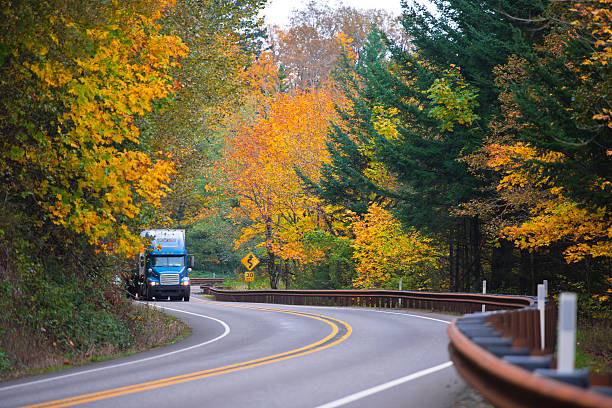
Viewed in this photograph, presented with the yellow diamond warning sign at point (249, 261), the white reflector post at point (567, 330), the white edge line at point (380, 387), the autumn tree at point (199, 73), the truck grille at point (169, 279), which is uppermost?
the autumn tree at point (199, 73)

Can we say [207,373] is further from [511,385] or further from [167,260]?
[167,260]

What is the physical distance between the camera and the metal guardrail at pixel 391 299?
879 inches

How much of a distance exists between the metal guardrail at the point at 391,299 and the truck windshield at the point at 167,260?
552 cm

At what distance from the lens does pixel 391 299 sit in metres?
32.2

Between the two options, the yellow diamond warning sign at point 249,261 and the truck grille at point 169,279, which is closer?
the truck grille at point 169,279

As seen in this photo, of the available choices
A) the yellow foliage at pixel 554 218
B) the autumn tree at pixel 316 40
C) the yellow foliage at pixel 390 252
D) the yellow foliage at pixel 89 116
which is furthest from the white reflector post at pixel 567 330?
the autumn tree at pixel 316 40

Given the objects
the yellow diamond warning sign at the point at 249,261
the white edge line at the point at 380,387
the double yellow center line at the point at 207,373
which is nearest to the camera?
the white edge line at the point at 380,387

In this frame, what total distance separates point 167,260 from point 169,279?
113 centimetres

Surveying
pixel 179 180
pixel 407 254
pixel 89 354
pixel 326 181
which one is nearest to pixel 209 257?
pixel 326 181

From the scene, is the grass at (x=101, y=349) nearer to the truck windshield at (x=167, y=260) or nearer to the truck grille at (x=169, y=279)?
the truck windshield at (x=167, y=260)

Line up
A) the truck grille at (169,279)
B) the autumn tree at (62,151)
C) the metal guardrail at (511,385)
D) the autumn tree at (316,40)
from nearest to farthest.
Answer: the metal guardrail at (511,385), the autumn tree at (62,151), the truck grille at (169,279), the autumn tree at (316,40)

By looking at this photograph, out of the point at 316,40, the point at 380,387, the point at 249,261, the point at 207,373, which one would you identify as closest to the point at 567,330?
the point at 380,387

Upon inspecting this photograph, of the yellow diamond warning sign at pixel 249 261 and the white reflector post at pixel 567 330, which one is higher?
the white reflector post at pixel 567 330

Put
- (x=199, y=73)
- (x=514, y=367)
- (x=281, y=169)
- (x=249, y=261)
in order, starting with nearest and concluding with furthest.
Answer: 1. (x=514, y=367)
2. (x=199, y=73)
3. (x=249, y=261)
4. (x=281, y=169)
